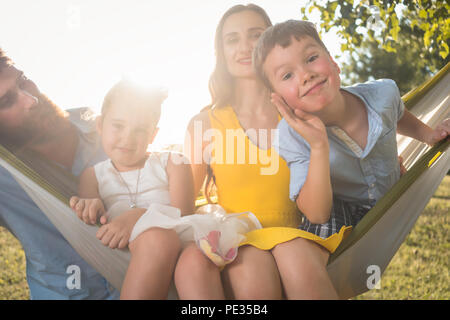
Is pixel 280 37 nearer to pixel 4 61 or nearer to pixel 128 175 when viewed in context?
pixel 128 175

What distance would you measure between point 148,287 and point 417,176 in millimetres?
683

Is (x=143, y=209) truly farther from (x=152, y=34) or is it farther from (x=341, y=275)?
(x=152, y=34)

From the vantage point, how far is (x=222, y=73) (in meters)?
1.37

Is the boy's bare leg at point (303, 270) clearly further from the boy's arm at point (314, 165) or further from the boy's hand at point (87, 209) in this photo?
the boy's hand at point (87, 209)

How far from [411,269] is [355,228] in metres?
1.65

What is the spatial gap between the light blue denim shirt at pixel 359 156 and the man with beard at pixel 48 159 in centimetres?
64

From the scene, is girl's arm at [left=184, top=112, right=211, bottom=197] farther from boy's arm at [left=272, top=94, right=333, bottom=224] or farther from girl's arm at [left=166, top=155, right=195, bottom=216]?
boy's arm at [left=272, top=94, right=333, bottom=224]

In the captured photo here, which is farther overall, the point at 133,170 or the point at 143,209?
the point at 133,170

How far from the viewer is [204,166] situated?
52.3 inches

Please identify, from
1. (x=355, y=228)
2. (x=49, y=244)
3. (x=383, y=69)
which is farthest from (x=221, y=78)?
(x=383, y=69)

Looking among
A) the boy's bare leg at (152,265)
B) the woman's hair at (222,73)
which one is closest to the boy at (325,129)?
the woman's hair at (222,73)

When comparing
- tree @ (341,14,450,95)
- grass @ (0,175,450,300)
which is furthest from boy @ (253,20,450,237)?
tree @ (341,14,450,95)

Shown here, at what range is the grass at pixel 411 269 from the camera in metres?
2.05
